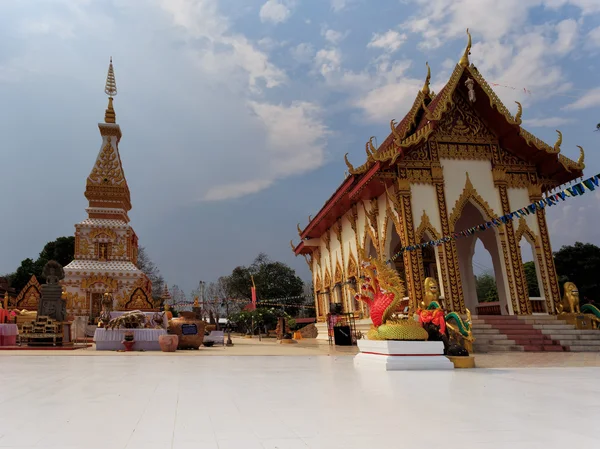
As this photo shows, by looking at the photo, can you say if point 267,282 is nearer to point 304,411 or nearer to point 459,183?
point 459,183

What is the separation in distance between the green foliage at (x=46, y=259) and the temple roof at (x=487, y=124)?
1215 inches

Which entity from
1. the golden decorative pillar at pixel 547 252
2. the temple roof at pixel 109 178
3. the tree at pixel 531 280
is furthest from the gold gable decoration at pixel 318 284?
the tree at pixel 531 280

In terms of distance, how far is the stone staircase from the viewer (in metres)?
10.7

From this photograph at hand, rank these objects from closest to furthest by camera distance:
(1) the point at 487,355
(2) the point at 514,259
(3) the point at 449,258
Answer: (1) the point at 487,355 < (3) the point at 449,258 < (2) the point at 514,259

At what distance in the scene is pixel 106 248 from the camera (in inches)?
904

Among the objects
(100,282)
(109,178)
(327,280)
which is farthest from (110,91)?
(327,280)

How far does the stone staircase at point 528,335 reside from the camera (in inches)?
421

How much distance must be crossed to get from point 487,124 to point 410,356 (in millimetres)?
10071

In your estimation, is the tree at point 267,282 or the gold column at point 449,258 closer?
the gold column at point 449,258

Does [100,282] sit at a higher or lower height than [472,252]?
higher

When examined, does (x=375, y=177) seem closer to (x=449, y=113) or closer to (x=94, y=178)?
(x=449, y=113)

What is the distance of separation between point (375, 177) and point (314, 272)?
10033 millimetres

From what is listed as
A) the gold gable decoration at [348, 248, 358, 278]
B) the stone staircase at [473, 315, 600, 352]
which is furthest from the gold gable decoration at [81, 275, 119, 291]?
the stone staircase at [473, 315, 600, 352]

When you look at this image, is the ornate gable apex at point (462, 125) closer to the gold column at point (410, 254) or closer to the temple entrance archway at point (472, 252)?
the temple entrance archway at point (472, 252)
